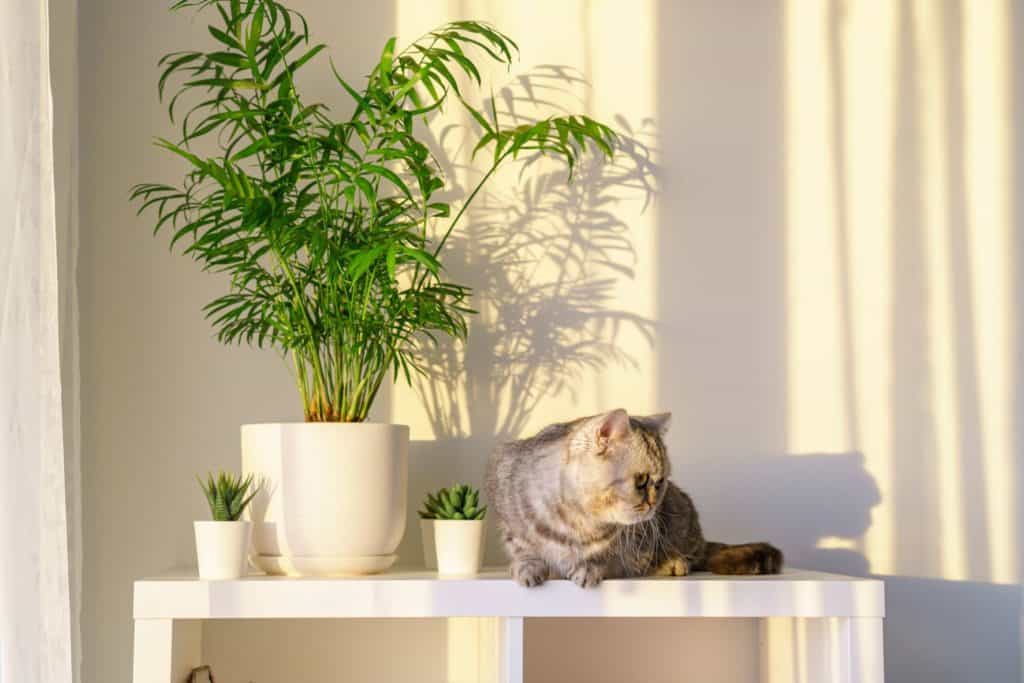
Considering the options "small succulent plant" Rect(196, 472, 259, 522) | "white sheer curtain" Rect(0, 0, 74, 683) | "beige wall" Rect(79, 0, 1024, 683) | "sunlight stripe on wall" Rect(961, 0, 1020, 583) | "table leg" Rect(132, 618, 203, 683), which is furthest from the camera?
"sunlight stripe on wall" Rect(961, 0, 1020, 583)

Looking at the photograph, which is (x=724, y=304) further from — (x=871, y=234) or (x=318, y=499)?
(x=318, y=499)

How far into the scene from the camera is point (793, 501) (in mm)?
1956

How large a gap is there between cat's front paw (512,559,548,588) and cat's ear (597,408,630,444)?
178mm

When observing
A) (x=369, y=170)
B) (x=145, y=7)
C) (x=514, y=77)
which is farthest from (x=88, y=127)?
(x=514, y=77)

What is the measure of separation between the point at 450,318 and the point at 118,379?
552 millimetres

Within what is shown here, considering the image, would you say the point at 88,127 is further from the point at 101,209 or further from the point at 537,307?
the point at 537,307

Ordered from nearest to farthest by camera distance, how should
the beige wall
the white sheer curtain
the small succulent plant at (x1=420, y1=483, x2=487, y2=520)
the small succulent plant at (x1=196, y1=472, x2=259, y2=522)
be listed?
the white sheer curtain < the small succulent plant at (x1=196, y1=472, x2=259, y2=522) < the small succulent plant at (x1=420, y1=483, x2=487, y2=520) < the beige wall

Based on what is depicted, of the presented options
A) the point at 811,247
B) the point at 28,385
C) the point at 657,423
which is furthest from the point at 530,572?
the point at 811,247

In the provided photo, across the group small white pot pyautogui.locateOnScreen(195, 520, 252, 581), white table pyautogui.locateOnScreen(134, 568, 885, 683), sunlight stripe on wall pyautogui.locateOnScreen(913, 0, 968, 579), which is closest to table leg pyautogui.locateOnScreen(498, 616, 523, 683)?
Answer: white table pyautogui.locateOnScreen(134, 568, 885, 683)

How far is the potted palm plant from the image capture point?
1.56m

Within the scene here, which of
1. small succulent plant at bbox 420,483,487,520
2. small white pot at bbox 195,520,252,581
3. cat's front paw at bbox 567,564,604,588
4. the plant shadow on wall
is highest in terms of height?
the plant shadow on wall

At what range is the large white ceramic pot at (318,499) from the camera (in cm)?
156

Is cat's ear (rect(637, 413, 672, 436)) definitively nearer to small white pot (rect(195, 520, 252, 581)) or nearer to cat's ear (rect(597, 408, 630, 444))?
cat's ear (rect(597, 408, 630, 444))

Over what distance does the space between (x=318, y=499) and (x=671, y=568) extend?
19.3 inches
